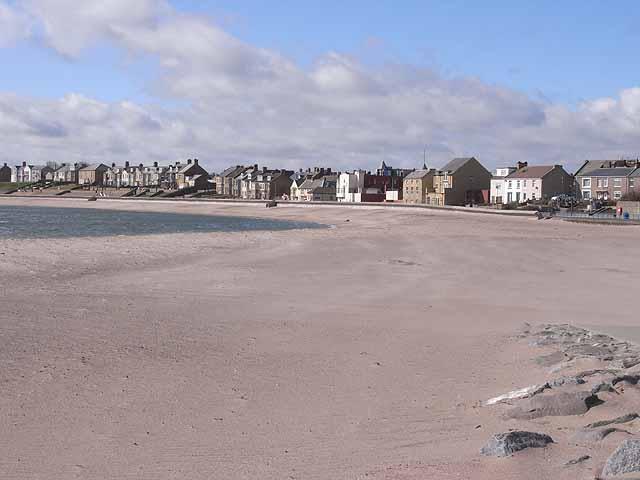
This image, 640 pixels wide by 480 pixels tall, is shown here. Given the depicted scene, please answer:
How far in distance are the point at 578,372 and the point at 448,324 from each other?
4407 millimetres

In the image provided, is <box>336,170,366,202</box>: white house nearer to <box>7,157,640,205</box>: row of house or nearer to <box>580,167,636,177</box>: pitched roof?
<box>7,157,640,205</box>: row of house

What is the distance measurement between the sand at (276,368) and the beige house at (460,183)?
8235 cm

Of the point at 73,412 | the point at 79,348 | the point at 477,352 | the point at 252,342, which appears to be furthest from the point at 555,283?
the point at 73,412

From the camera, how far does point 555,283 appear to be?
59.8 ft

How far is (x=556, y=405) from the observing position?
21.6 feet

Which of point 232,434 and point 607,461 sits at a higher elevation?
point 607,461

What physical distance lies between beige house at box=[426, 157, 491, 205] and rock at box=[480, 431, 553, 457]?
96.9 m

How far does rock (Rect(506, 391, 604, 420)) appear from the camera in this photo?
6.48 m

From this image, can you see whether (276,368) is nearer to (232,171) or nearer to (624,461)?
(624,461)

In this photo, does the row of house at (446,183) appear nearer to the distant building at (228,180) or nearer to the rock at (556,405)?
the distant building at (228,180)

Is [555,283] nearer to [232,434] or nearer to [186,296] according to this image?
[186,296]

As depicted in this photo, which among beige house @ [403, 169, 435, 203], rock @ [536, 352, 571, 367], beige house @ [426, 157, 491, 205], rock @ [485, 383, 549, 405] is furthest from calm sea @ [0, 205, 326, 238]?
beige house @ [403, 169, 435, 203]

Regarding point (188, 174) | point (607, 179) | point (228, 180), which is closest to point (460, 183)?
point (607, 179)

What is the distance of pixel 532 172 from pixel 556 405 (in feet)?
309
